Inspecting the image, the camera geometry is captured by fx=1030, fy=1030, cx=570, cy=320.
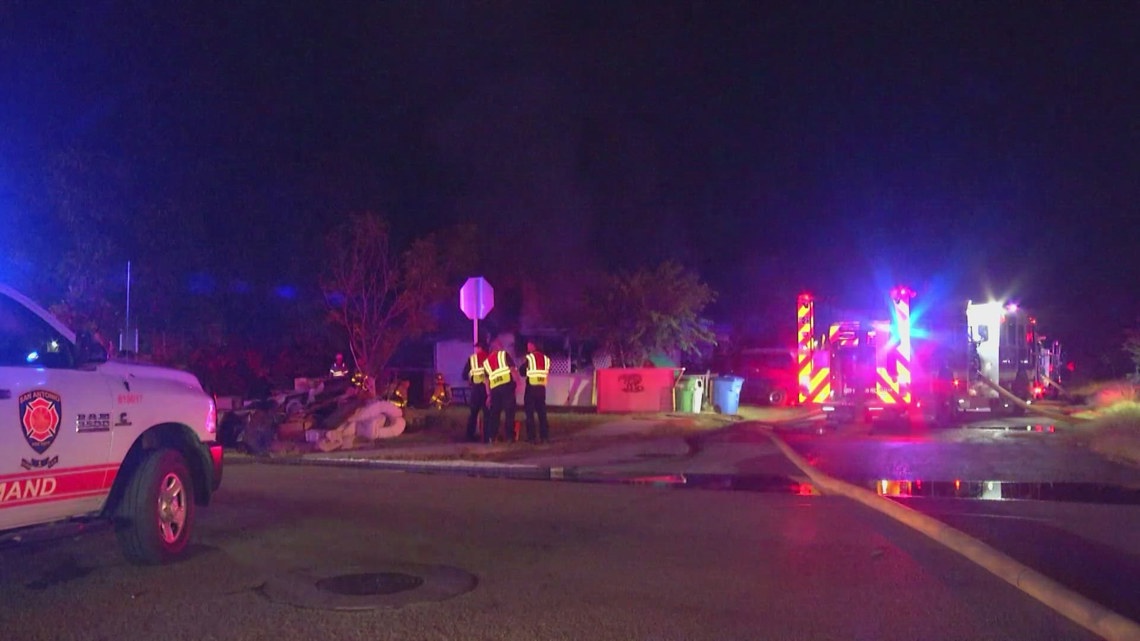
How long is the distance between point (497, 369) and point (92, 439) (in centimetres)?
980

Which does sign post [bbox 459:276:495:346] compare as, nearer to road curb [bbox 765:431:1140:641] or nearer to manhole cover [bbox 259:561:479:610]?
road curb [bbox 765:431:1140:641]

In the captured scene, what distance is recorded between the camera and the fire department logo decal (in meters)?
6.67

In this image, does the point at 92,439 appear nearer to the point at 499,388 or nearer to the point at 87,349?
the point at 87,349

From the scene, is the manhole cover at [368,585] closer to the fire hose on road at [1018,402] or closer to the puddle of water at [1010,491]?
the puddle of water at [1010,491]

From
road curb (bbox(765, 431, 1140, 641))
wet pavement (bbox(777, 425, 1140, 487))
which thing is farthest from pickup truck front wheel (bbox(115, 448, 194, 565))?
wet pavement (bbox(777, 425, 1140, 487))

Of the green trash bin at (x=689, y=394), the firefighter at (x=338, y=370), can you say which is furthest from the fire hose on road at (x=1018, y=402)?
the firefighter at (x=338, y=370)

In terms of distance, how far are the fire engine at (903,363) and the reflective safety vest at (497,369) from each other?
24.1 feet

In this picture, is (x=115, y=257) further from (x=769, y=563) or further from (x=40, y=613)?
(x=769, y=563)

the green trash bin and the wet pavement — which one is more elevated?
the green trash bin

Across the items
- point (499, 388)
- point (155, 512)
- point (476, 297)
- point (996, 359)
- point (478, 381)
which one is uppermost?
point (476, 297)

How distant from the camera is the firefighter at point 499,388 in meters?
16.8

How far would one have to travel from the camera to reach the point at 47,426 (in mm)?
6863

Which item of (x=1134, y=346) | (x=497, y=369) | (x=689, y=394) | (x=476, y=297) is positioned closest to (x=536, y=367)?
(x=497, y=369)

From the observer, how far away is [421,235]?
102 feet
